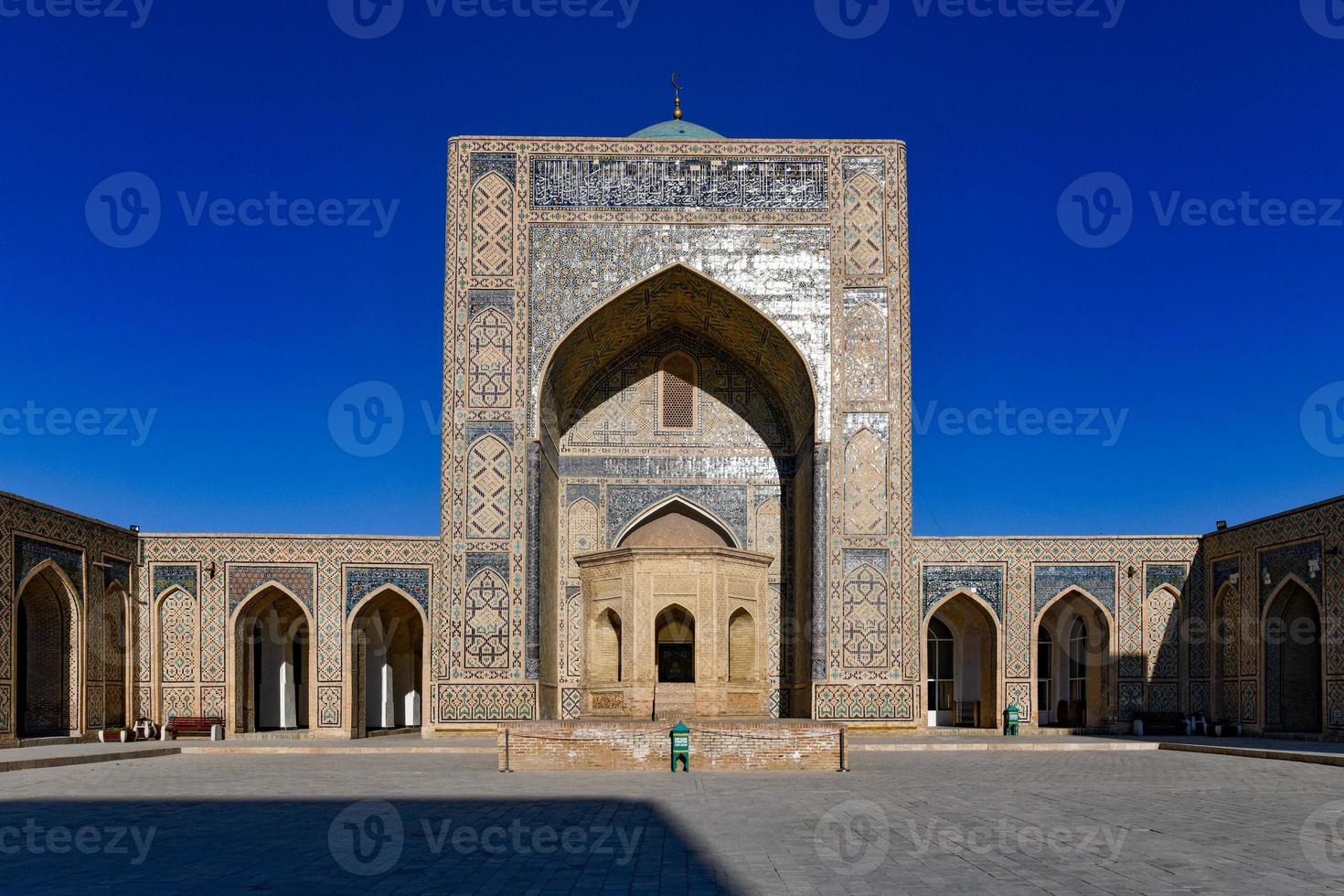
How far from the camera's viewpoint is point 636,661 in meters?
17.0

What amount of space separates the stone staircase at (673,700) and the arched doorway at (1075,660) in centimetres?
529

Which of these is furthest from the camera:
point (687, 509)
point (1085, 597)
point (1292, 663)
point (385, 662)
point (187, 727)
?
point (385, 662)

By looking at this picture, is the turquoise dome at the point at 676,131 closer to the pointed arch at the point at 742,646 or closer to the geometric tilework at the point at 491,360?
the geometric tilework at the point at 491,360

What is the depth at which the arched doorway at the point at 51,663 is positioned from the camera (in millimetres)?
15570

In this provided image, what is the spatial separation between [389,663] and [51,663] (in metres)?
6.74

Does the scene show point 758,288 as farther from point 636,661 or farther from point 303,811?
point 303,811

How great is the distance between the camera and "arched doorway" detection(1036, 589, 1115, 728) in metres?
18.8

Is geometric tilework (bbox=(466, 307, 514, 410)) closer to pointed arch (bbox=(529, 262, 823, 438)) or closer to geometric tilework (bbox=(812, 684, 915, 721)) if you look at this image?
pointed arch (bbox=(529, 262, 823, 438))

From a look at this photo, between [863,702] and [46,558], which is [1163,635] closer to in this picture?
[863,702]

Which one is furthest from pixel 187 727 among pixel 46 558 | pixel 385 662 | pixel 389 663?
pixel 389 663

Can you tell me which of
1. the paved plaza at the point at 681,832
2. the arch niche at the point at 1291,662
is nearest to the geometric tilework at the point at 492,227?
the paved plaza at the point at 681,832

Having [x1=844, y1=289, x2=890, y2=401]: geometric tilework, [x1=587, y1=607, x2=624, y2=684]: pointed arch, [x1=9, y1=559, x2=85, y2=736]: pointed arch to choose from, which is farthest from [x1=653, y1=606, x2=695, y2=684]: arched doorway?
[x1=9, y1=559, x2=85, y2=736]: pointed arch

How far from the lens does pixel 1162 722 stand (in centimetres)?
1805

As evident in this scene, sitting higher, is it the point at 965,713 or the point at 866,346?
the point at 866,346
